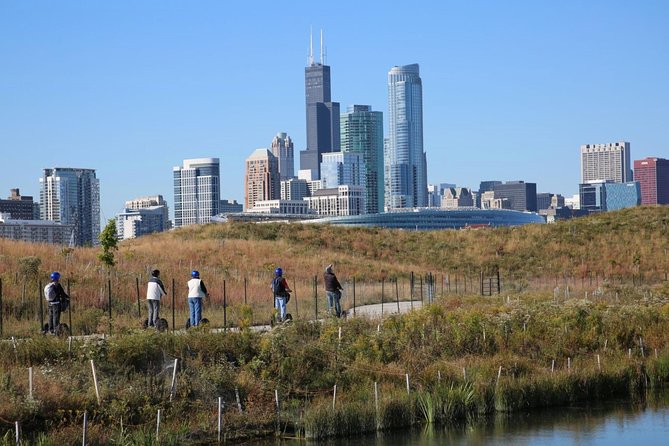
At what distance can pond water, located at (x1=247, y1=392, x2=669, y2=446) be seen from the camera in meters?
22.9

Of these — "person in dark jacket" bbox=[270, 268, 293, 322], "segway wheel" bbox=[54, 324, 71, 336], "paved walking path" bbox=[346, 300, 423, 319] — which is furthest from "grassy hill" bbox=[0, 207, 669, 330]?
"person in dark jacket" bbox=[270, 268, 293, 322]

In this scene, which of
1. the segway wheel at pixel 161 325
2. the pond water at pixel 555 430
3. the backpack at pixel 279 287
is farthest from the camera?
the backpack at pixel 279 287

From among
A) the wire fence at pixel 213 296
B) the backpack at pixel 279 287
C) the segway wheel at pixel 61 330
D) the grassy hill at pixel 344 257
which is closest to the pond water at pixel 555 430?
the wire fence at pixel 213 296

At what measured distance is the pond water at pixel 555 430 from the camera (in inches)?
901

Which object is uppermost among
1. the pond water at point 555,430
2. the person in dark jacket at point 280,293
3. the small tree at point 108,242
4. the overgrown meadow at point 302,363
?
the small tree at point 108,242

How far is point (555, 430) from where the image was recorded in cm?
2423

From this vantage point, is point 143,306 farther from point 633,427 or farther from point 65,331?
point 633,427

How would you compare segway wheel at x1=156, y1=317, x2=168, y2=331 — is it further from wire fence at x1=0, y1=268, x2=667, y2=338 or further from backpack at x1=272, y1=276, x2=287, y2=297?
backpack at x1=272, y1=276, x2=287, y2=297

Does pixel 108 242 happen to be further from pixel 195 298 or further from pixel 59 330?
pixel 59 330

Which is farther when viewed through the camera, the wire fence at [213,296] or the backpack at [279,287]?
the wire fence at [213,296]

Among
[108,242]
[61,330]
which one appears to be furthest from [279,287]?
[108,242]

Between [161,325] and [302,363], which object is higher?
[161,325]

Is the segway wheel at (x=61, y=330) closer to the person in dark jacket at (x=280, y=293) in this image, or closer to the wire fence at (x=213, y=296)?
the wire fence at (x=213, y=296)

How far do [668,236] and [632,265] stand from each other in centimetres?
1022
